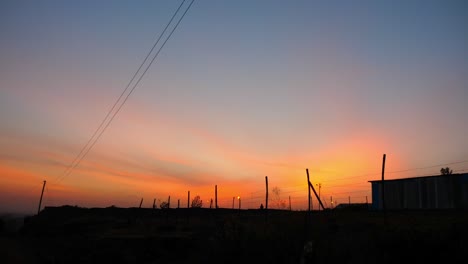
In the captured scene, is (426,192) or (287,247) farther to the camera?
(426,192)

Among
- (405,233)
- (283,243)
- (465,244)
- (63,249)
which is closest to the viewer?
(465,244)

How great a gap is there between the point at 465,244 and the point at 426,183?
31.9m

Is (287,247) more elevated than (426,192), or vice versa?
(426,192)

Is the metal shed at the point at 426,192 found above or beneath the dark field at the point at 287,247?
above

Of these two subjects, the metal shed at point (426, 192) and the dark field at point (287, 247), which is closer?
the dark field at point (287, 247)

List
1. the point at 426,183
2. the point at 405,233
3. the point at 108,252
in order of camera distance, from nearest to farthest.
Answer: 1. the point at 405,233
2. the point at 108,252
3. the point at 426,183

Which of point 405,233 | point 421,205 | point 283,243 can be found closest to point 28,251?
point 283,243

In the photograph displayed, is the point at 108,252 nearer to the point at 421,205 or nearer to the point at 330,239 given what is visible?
the point at 330,239

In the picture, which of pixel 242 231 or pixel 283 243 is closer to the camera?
pixel 283 243

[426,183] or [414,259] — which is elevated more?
[426,183]

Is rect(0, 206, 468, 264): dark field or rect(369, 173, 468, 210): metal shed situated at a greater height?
rect(369, 173, 468, 210): metal shed

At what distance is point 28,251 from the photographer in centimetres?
2547

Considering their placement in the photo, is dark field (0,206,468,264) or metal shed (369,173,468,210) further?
metal shed (369,173,468,210)

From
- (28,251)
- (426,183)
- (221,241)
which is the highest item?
(426,183)
